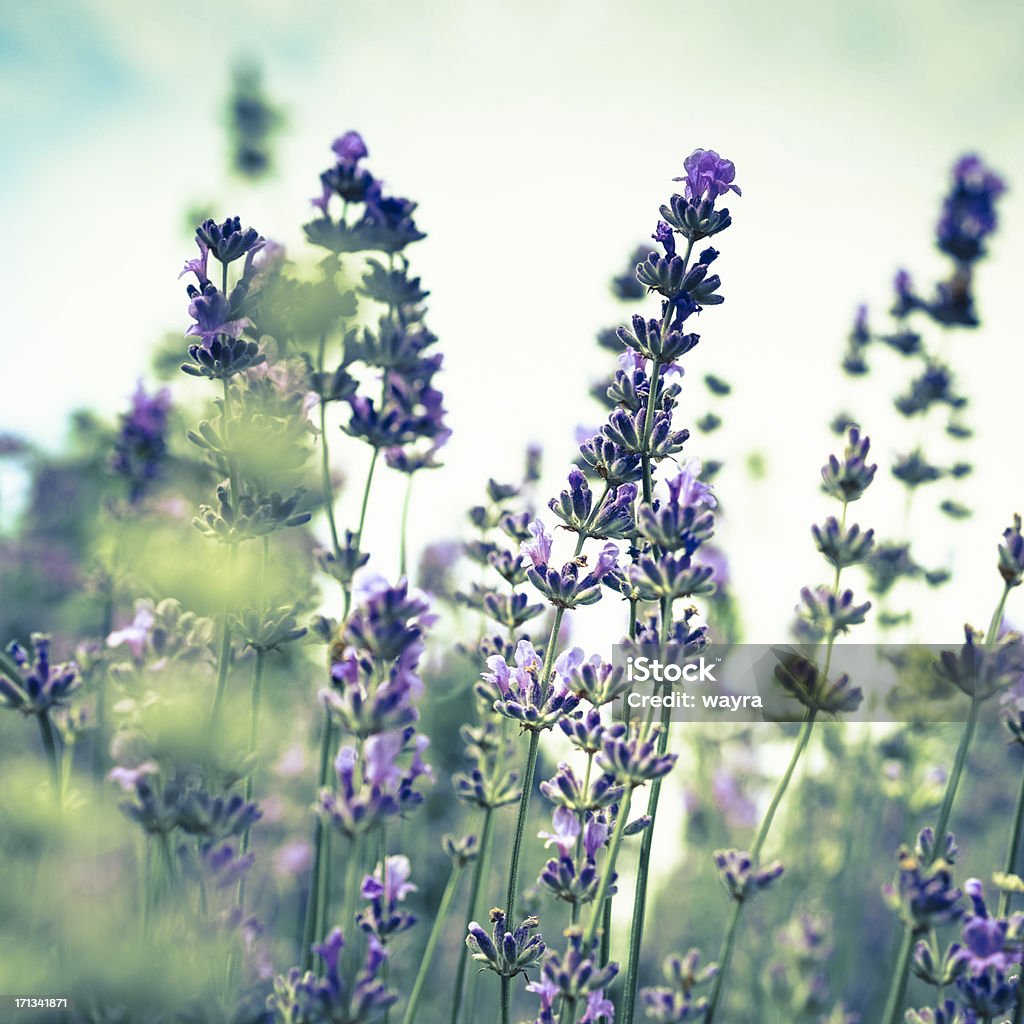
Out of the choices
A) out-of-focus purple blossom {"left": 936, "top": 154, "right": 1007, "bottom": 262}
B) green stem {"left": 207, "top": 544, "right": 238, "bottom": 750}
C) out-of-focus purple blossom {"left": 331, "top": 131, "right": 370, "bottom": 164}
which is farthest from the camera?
out-of-focus purple blossom {"left": 936, "top": 154, "right": 1007, "bottom": 262}

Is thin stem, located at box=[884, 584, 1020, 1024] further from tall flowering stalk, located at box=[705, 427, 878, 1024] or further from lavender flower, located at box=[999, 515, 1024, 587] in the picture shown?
tall flowering stalk, located at box=[705, 427, 878, 1024]

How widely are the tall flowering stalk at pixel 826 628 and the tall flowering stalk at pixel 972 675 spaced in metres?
0.25

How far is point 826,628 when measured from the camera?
1.73 metres

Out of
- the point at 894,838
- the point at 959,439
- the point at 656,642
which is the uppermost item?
the point at 959,439

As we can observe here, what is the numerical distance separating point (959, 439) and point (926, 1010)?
9.36ft

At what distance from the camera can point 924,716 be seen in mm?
3240

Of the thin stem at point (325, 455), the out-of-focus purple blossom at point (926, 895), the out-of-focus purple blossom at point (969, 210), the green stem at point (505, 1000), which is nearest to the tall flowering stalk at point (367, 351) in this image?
the thin stem at point (325, 455)

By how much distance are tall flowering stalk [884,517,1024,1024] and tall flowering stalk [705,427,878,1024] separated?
0.25 metres

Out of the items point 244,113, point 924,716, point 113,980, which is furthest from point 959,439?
point 244,113

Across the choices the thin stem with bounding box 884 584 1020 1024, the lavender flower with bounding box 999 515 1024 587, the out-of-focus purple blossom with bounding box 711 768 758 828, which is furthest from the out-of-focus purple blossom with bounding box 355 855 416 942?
the out-of-focus purple blossom with bounding box 711 768 758 828

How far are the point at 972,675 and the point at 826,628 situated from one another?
0.36 m

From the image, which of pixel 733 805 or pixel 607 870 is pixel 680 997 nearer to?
pixel 607 870

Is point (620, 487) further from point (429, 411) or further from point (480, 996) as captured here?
point (480, 996)

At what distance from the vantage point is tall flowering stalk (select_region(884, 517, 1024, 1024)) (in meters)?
1.73
